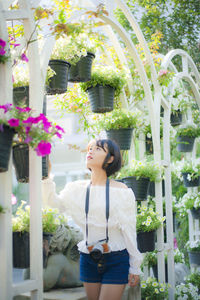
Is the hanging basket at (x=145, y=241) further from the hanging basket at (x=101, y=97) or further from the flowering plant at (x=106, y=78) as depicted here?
the flowering plant at (x=106, y=78)

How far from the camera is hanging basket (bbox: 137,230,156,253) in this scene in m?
3.55

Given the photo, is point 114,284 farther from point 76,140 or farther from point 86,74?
point 76,140

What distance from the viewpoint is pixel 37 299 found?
2.19 meters

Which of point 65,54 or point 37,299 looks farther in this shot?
point 65,54

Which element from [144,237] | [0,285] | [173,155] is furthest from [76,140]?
[0,285]

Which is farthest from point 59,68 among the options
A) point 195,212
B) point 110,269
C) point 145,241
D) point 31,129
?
point 195,212

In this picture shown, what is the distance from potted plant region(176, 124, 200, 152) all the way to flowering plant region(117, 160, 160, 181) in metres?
1.60

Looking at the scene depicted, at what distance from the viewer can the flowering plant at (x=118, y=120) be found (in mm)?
3615

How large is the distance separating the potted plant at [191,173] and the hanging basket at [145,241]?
151 centimetres

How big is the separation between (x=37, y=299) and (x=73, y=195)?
62 cm

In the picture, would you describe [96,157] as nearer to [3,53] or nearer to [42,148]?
[42,148]

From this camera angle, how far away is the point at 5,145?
6.39ft

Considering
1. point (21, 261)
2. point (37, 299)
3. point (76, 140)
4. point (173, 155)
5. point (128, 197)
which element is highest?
point (76, 140)

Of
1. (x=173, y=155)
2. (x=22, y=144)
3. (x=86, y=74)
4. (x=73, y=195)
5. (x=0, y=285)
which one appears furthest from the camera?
(x=173, y=155)
